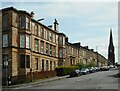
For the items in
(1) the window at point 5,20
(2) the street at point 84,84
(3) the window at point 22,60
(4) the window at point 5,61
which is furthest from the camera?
(3) the window at point 22,60

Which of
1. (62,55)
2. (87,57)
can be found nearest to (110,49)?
(87,57)

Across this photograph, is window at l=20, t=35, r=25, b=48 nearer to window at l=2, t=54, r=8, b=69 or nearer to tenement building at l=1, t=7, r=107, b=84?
tenement building at l=1, t=7, r=107, b=84

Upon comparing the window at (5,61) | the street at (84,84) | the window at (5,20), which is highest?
the window at (5,20)

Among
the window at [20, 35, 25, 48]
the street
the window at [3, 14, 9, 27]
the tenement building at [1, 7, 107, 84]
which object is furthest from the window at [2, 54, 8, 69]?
the street

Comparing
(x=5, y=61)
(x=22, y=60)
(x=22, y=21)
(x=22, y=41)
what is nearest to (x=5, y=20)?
(x=22, y=21)

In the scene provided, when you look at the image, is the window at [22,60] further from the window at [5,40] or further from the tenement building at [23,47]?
the window at [5,40]

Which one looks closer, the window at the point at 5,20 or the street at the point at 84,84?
the street at the point at 84,84

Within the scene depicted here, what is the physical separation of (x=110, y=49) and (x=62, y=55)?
415 feet

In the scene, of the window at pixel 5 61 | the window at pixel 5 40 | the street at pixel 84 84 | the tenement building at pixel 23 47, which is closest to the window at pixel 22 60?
the tenement building at pixel 23 47

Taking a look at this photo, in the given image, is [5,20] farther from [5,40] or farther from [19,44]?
[19,44]

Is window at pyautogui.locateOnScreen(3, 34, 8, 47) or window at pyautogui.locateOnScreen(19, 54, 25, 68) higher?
window at pyautogui.locateOnScreen(3, 34, 8, 47)

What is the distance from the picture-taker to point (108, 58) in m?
185

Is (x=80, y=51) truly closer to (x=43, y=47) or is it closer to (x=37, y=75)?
(x=43, y=47)

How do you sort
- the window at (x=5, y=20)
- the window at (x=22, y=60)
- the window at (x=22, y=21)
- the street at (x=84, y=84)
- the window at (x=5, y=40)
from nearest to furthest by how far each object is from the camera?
the street at (x=84, y=84) → the window at (x=5, y=40) → the window at (x=5, y=20) → the window at (x=22, y=60) → the window at (x=22, y=21)
